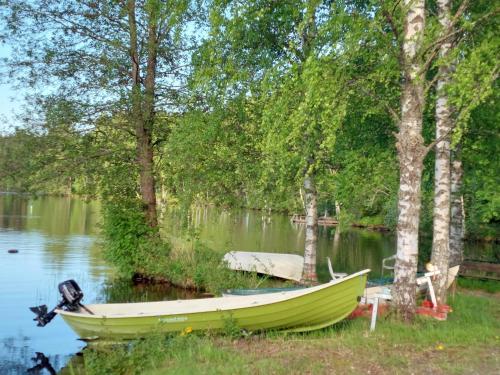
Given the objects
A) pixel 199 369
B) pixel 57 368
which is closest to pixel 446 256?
pixel 199 369

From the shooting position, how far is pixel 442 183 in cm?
1052

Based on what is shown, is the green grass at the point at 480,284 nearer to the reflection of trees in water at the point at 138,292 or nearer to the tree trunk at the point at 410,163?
the tree trunk at the point at 410,163

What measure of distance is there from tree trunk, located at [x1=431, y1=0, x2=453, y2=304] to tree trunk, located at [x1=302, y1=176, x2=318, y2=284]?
571cm

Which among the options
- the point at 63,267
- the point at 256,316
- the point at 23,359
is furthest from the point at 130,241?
the point at 256,316

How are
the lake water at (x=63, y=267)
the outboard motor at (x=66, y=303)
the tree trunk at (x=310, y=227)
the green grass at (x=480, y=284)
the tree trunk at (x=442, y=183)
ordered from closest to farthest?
the tree trunk at (x=442, y=183) → the outboard motor at (x=66, y=303) → the lake water at (x=63, y=267) → the green grass at (x=480, y=284) → the tree trunk at (x=310, y=227)

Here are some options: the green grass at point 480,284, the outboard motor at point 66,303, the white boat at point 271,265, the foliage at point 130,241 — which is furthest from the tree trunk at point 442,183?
the foliage at point 130,241

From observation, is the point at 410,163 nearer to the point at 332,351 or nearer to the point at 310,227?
the point at 332,351

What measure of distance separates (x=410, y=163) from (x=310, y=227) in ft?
23.4

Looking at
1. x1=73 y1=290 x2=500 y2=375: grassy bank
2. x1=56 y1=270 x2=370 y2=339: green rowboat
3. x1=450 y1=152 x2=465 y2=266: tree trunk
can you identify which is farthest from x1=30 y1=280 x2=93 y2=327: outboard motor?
x1=450 y1=152 x2=465 y2=266: tree trunk

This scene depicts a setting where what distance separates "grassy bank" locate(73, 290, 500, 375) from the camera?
7.25m

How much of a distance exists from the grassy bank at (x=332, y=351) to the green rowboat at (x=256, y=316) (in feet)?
0.73

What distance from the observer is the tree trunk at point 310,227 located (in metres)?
16.2

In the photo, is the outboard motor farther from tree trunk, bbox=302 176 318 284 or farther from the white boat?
the white boat

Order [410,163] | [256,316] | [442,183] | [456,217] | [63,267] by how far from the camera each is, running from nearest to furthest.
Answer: [410,163], [256,316], [442,183], [456,217], [63,267]
